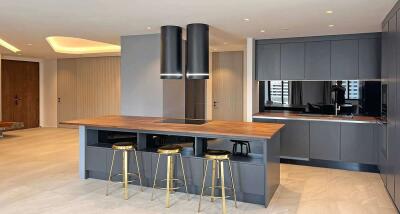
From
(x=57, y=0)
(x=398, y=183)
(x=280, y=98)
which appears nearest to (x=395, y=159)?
(x=398, y=183)

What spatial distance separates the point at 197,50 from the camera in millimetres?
4934

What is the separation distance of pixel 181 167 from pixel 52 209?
5.26 ft

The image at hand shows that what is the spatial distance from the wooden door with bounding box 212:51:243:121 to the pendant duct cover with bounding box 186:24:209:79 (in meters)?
3.56

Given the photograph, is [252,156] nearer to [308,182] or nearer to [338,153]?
[308,182]

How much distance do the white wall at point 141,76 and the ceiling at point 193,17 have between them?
1.05 feet

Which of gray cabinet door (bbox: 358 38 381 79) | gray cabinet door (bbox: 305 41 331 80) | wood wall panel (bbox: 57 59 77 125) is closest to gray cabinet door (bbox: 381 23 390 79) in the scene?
gray cabinet door (bbox: 358 38 381 79)

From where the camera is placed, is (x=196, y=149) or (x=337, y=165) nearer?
(x=196, y=149)

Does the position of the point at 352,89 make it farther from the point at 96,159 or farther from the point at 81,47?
the point at 81,47

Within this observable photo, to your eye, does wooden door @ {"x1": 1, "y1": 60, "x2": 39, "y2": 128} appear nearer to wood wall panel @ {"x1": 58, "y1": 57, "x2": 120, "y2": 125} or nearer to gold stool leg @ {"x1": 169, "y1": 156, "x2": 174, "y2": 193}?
wood wall panel @ {"x1": 58, "y1": 57, "x2": 120, "y2": 125}

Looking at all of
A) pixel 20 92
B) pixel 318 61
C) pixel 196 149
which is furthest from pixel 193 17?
pixel 20 92

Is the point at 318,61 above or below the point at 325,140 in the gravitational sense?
above

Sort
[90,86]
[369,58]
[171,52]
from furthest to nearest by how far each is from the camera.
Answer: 1. [90,86]
2. [369,58]
3. [171,52]

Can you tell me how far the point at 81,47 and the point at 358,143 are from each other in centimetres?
759

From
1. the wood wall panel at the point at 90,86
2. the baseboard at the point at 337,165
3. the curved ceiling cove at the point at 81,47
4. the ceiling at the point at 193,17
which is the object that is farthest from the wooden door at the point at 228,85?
the wood wall panel at the point at 90,86
